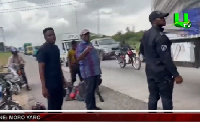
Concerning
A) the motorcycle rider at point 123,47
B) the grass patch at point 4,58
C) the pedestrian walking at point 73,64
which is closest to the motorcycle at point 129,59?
the motorcycle rider at point 123,47

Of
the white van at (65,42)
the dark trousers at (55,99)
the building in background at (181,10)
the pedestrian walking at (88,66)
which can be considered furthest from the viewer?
the dark trousers at (55,99)

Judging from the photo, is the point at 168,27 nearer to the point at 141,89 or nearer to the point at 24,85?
the point at 141,89

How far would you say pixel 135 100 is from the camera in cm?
Result: 293

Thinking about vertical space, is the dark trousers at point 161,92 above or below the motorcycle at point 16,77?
below

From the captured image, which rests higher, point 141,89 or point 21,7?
point 21,7

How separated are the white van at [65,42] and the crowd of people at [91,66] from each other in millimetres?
38

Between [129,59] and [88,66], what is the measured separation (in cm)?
41

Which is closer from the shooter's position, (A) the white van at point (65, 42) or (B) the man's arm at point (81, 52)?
(A) the white van at point (65, 42)

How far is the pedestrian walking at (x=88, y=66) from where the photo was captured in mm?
2748

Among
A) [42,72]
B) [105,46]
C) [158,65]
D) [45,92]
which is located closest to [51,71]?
[42,72]

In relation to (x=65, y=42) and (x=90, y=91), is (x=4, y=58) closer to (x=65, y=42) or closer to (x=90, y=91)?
(x=65, y=42)

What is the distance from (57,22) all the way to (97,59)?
20.2 inches

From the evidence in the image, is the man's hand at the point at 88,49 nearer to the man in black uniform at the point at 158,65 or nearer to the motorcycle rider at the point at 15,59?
the man in black uniform at the point at 158,65

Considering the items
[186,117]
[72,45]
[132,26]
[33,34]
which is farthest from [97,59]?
[186,117]
